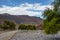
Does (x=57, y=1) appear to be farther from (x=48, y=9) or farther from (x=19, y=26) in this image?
(x=19, y=26)

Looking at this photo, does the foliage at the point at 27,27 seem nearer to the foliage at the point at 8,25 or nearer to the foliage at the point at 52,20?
the foliage at the point at 8,25

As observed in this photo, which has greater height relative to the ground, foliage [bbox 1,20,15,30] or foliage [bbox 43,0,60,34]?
foliage [bbox 43,0,60,34]

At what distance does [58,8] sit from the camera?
4228 cm

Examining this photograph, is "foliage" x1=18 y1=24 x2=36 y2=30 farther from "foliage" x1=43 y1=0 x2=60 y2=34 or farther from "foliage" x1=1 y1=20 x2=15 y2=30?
"foliage" x1=43 y1=0 x2=60 y2=34

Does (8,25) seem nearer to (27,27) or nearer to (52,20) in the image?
(27,27)

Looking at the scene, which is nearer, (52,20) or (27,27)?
(52,20)

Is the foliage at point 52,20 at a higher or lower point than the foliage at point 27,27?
higher

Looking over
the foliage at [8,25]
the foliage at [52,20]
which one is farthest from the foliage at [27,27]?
the foliage at [52,20]

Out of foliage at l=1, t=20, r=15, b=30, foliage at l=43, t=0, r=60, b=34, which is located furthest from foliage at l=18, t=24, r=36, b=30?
foliage at l=43, t=0, r=60, b=34

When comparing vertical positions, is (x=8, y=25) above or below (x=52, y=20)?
below

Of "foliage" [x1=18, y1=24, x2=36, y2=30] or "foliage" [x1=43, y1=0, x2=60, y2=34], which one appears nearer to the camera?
"foliage" [x1=43, y1=0, x2=60, y2=34]

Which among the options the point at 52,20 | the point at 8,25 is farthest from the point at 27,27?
the point at 52,20

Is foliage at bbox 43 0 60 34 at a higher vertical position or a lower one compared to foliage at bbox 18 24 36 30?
higher

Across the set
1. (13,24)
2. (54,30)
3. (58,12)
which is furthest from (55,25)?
(13,24)
